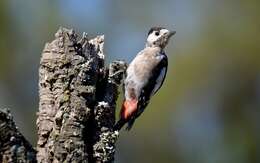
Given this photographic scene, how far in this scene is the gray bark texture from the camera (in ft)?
15.9

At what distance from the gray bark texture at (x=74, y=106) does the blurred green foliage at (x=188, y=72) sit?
31.8ft

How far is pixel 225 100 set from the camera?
51.2 ft

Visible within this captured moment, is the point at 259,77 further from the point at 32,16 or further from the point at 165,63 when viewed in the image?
the point at 165,63

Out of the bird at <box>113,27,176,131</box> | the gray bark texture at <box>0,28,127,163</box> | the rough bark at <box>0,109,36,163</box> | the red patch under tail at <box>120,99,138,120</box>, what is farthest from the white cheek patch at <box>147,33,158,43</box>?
the rough bark at <box>0,109,36,163</box>

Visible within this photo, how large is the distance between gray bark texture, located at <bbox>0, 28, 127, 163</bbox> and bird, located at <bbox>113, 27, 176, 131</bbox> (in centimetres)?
141

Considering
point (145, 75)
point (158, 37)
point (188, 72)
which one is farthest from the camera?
point (188, 72)

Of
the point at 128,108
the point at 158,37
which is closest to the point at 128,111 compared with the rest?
the point at 128,108

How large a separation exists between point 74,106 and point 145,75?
2.36 meters

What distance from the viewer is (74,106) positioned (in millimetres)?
4977

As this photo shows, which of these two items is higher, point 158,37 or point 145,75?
point 158,37

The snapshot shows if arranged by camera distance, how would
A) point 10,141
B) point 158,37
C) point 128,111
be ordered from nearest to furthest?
point 10,141 < point 128,111 < point 158,37

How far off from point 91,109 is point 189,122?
1035 centimetres

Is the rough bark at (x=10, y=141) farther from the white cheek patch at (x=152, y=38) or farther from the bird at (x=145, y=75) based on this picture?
the white cheek patch at (x=152, y=38)

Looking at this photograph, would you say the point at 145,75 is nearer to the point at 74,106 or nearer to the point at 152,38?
the point at 152,38
